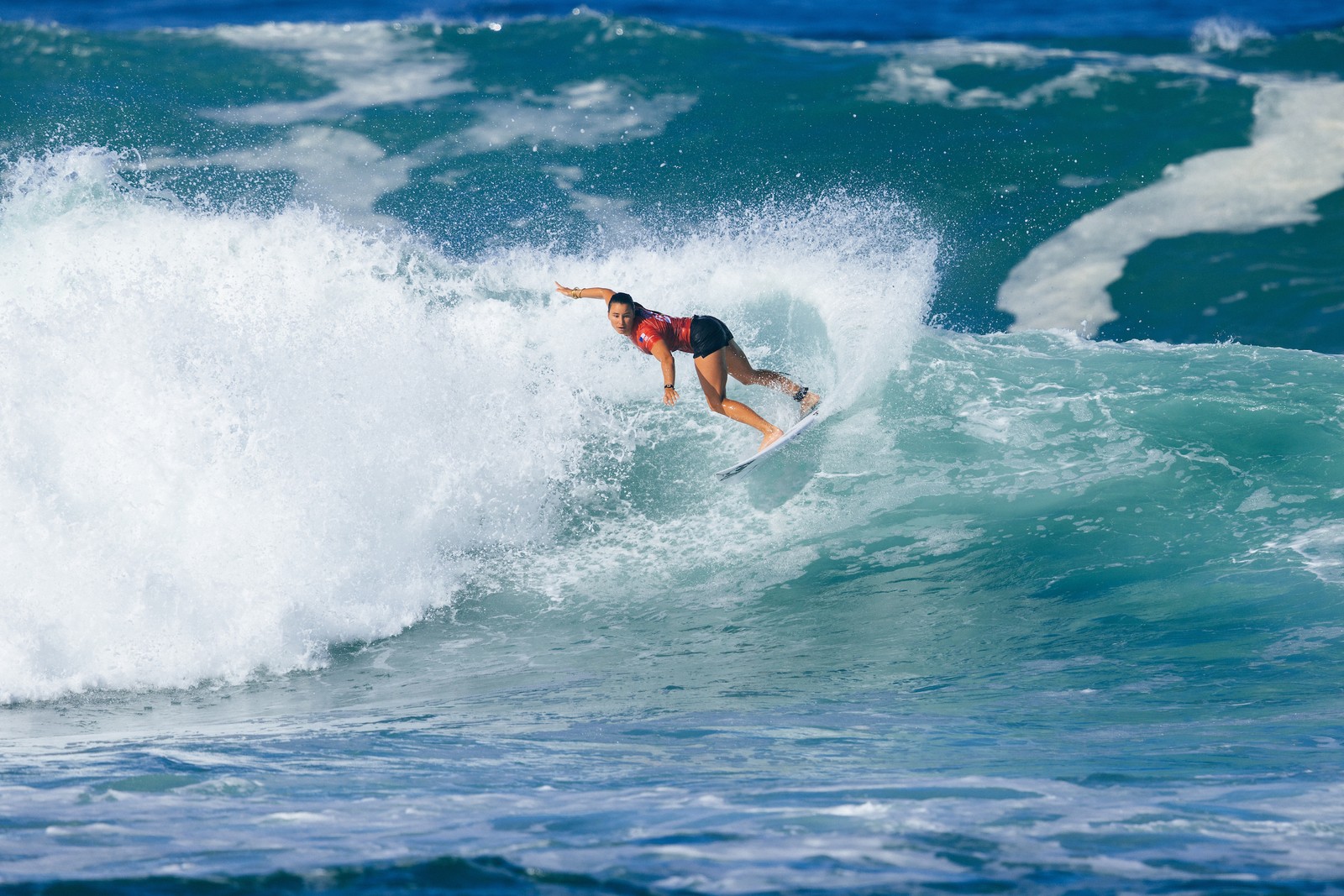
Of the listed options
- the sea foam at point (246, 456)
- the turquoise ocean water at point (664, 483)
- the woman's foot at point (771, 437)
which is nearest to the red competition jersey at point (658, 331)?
the woman's foot at point (771, 437)

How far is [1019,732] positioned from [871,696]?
932 mm

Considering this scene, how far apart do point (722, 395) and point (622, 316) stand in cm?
115

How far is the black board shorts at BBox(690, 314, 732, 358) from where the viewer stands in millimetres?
8102

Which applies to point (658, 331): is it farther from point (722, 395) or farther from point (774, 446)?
point (774, 446)

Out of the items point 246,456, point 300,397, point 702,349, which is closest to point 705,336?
point 702,349

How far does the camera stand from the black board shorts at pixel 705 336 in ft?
26.6

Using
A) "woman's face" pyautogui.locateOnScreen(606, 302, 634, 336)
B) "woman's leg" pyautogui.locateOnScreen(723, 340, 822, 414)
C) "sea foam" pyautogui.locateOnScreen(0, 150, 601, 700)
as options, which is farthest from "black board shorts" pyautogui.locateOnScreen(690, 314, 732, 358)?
"sea foam" pyautogui.locateOnScreen(0, 150, 601, 700)

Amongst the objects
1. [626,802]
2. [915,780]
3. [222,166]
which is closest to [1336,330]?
[915,780]

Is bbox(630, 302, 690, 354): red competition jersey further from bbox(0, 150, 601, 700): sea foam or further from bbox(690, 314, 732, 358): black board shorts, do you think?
bbox(0, 150, 601, 700): sea foam

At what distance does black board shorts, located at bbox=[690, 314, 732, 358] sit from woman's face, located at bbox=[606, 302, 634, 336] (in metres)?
0.55

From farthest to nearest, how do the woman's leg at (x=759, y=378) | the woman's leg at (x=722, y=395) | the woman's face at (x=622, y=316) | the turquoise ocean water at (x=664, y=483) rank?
the woman's leg at (x=759, y=378) → the woman's leg at (x=722, y=395) → the woman's face at (x=622, y=316) → the turquoise ocean water at (x=664, y=483)

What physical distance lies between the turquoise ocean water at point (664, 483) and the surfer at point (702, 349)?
59 cm

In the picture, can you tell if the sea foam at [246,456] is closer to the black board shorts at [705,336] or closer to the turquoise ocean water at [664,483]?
the turquoise ocean water at [664,483]

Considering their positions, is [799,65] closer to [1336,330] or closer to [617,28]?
[617,28]
